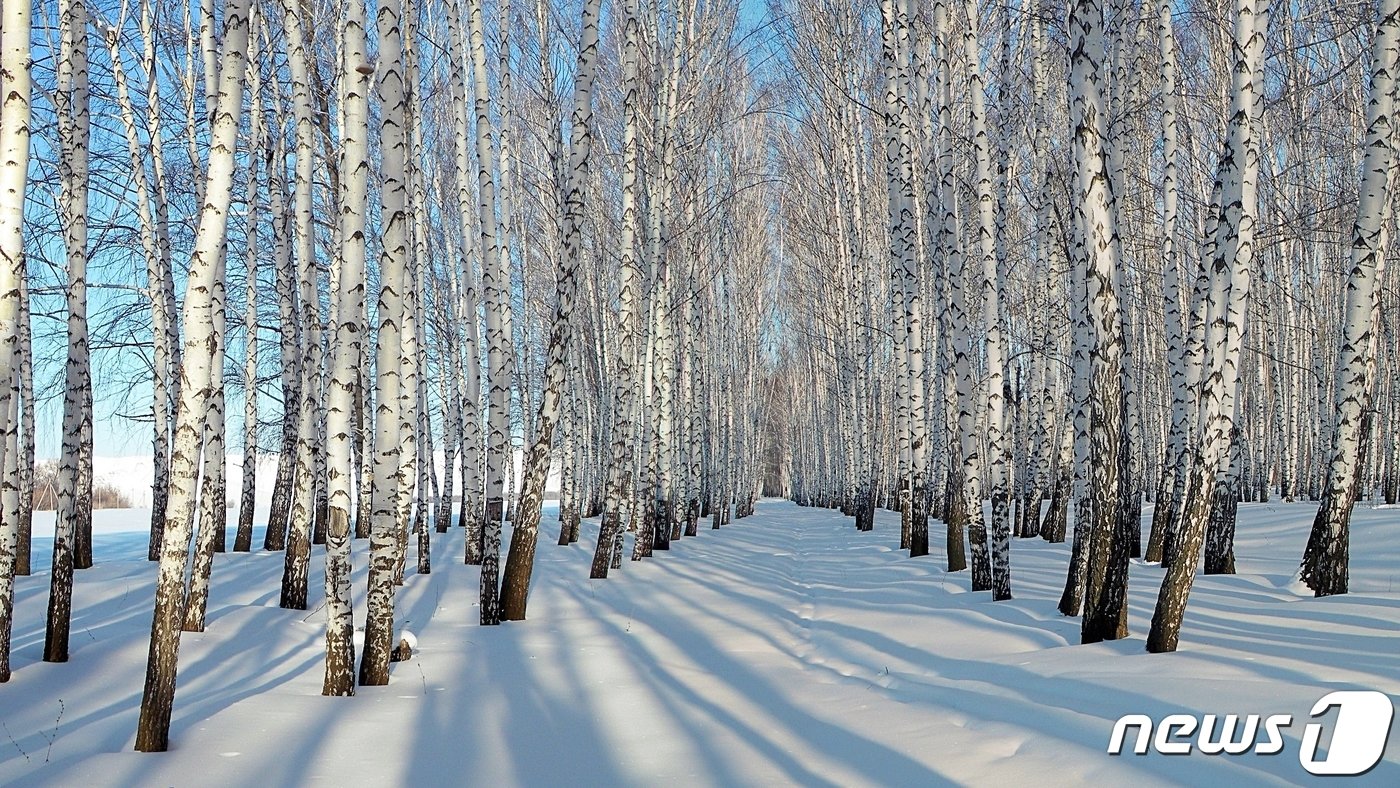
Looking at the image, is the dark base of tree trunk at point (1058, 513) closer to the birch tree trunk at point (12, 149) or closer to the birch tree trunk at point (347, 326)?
the birch tree trunk at point (347, 326)

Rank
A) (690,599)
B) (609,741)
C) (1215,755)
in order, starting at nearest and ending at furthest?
(1215,755)
(609,741)
(690,599)

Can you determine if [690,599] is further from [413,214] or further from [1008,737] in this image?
[413,214]

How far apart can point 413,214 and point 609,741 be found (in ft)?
34.8

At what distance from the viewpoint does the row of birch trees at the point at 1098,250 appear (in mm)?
6582

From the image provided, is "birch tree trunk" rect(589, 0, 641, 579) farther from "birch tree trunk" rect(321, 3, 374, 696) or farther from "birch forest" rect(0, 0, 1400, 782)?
"birch tree trunk" rect(321, 3, 374, 696)

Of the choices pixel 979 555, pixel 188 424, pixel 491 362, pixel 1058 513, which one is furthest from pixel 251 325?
pixel 1058 513

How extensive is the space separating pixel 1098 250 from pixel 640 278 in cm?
1412

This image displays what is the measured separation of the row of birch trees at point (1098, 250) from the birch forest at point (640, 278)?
0.05 m

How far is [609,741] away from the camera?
4.80 meters

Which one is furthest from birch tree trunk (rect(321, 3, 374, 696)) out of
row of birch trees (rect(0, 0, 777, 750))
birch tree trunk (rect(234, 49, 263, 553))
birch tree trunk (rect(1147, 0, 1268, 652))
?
birch tree trunk (rect(1147, 0, 1268, 652))

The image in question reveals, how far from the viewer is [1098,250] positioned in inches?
260

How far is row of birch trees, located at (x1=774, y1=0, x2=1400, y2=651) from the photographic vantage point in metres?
6.58

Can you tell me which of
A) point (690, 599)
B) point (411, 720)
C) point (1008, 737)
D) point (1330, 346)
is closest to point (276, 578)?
point (690, 599)

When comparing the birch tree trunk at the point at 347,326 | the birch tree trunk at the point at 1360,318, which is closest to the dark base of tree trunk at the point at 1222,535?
the birch tree trunk at the point at 1360,318
